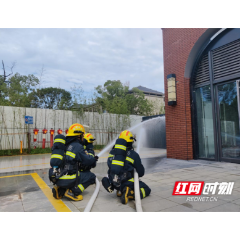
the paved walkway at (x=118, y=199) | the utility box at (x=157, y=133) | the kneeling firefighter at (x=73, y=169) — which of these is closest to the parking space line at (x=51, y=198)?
the paved walkway at (x=118, y=199)

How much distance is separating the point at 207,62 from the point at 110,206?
694cm

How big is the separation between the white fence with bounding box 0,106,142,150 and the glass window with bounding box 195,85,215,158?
8.99 meters

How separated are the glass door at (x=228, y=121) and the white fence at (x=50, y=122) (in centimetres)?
986

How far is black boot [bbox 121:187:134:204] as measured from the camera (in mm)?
3450

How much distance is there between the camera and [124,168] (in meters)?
3.63

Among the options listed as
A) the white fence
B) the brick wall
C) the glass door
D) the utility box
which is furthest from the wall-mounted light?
the white fence

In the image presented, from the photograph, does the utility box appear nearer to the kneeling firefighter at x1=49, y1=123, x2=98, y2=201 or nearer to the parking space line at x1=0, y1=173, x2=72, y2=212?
the parking space line at x1=0, y1=173, x2=72, y2=212

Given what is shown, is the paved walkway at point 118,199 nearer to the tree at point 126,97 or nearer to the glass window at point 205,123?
the glass window at point 205,123

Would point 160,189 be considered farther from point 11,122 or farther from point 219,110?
point 11,122

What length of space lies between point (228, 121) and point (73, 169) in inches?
241

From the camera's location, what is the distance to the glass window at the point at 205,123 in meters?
7.78

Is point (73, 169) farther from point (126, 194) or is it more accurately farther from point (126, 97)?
point (126, 97)

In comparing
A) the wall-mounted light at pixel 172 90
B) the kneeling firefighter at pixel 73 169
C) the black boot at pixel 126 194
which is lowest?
the black boot at pixel 126 194
